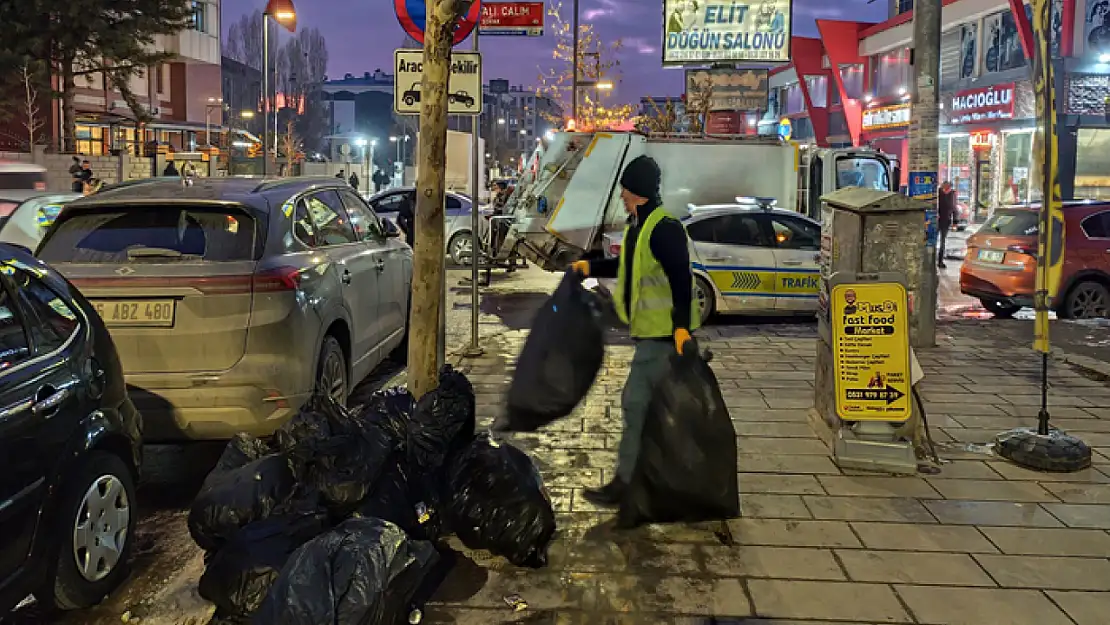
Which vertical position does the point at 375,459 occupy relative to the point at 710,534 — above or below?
above

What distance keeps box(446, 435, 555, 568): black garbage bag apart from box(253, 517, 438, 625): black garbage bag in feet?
2.51

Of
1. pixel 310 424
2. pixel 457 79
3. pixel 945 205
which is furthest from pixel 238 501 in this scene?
pixel 945 205

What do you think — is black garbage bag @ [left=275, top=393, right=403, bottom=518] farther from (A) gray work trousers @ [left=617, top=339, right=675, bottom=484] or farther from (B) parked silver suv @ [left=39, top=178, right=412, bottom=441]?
(A) gray work trousers @ [left=617, top=339, right=675, bottom=484]

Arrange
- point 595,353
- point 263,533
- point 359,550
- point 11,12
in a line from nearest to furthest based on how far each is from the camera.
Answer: point 359,550 → point 263,533 → point 595,353 → point 11,12

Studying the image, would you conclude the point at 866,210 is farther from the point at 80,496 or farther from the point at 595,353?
the point at 80,496

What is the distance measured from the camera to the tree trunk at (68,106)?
27625 millimetres

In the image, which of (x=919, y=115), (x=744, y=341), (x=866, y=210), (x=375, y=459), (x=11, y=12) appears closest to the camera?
(x=375, y=459)

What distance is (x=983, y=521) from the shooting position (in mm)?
4715

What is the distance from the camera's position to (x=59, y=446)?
3506 millimetres

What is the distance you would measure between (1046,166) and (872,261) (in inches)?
47.6

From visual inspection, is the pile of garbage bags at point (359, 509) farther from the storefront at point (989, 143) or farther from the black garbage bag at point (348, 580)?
the storefront at point (989, 143)

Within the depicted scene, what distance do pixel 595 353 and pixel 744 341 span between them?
5574mm

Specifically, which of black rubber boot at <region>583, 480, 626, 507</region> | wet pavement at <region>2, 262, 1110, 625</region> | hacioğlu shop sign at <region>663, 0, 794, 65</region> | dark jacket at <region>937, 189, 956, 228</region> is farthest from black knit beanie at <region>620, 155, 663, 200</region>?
hacioğlu shop sign at <region>663, 0, 794, 65</region>

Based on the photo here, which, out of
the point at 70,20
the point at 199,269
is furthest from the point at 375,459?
the point at 70,20
